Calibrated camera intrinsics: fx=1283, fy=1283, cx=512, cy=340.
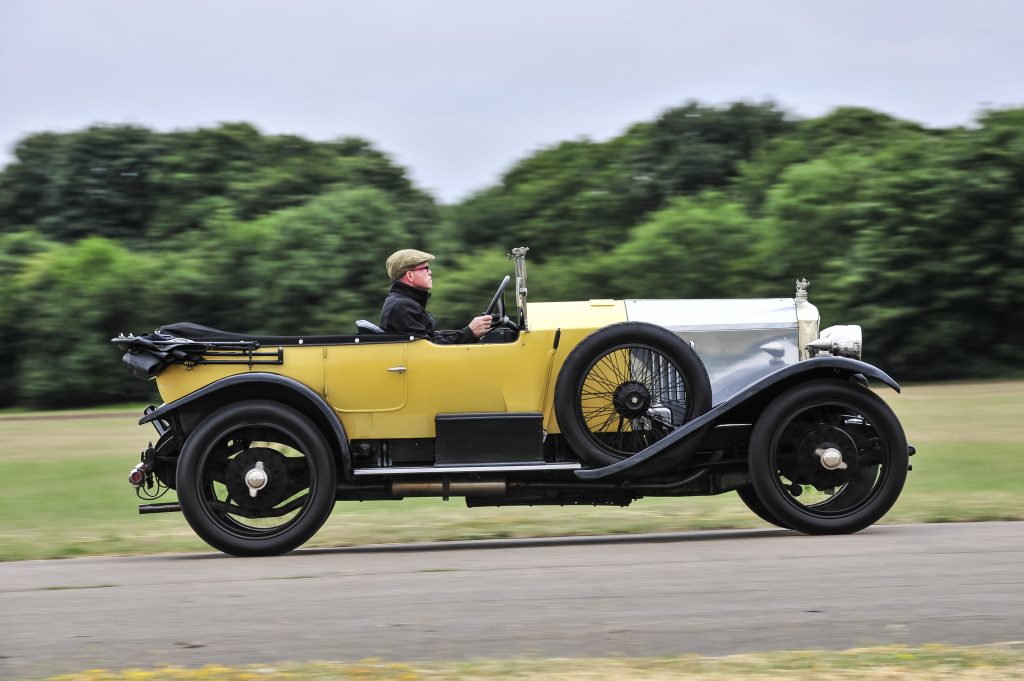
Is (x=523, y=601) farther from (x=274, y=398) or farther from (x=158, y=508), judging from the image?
(x=158, y=508)

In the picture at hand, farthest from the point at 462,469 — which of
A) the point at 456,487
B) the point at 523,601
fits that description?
the point at 523,601

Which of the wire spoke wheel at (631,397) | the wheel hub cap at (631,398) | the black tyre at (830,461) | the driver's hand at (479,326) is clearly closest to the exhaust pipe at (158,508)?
the driver's hand at (479,326)

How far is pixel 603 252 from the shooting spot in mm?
23688

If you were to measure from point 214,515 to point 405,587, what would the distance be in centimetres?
171

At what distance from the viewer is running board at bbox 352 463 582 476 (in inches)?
286

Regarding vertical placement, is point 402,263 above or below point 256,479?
above

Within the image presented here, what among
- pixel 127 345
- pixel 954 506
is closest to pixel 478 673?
pixel 127 345

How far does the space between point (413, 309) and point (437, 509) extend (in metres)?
2.35

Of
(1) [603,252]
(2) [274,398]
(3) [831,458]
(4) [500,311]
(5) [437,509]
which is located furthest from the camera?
(1) [603,252]

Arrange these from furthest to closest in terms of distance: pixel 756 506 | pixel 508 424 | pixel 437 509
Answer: pixel 437 509 < pixel 756 506 < pixel 508 424

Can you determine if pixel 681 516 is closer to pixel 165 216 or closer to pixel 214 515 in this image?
pixel 214 515

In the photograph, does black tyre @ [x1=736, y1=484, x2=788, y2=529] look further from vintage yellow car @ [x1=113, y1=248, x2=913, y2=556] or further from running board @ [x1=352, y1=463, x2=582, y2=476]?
running board @ [x1=352, y1=463, x2=582, y2=476]

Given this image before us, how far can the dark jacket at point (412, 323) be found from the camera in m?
7.50

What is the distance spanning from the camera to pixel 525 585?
5984mm
